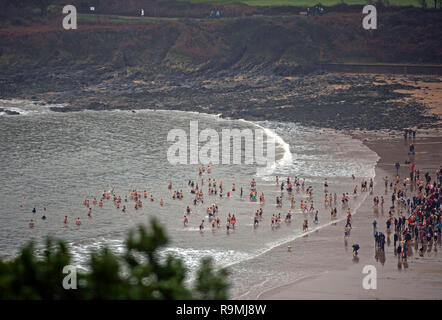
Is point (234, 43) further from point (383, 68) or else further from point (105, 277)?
point (105, 277)

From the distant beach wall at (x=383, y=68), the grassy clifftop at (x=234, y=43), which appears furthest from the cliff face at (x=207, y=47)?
the distant beach wall at (x=383, y=68)

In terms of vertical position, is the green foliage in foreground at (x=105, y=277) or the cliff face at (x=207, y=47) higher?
the cliff face at (x=207, y=47)

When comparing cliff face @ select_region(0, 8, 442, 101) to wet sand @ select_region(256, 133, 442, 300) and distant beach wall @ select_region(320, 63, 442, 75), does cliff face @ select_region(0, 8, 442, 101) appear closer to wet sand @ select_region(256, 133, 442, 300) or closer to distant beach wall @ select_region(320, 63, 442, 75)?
distant beach wall @ select_region(320, 63, 442, 75)

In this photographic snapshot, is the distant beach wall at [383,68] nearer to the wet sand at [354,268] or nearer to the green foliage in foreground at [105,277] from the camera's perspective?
the wet sand at [354,268]

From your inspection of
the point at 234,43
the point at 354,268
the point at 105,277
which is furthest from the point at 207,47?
the point at 105,277
